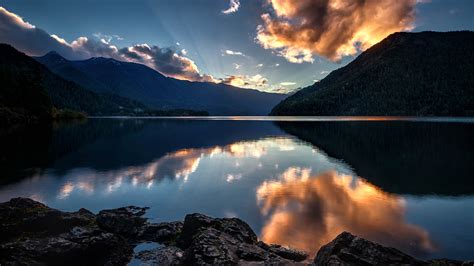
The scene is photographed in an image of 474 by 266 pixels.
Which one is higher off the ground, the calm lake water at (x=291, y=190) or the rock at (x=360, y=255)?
the rock at (x=360, y=255)

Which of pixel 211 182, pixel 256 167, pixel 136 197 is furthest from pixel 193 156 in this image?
pixel 136 197

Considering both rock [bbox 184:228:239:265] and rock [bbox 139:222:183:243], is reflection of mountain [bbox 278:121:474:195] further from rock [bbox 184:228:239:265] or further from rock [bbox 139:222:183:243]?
rock [bbox 139:222:183:243]

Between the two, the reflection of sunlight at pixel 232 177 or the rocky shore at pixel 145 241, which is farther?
the reflection of sunlight at pixel 232 177

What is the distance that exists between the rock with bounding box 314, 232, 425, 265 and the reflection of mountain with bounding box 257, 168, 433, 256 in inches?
133

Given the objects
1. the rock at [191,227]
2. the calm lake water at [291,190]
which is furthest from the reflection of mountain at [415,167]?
the rock at [191,227]

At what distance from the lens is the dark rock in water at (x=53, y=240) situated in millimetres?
12508

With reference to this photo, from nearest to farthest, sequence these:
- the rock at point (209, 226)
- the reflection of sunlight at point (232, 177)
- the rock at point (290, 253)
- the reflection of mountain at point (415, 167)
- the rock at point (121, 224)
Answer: the rock at point (290, 253), the rock at point (209, 226), the rock at point (121, 224), the reflection of mountain at point (415, 167), the reflection of sunlight at point (232, 177)

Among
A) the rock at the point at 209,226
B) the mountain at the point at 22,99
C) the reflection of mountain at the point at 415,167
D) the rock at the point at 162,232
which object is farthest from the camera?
the mountain at the point at 22,99

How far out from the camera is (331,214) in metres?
21.8

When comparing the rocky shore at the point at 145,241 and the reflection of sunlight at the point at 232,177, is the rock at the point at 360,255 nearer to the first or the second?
the rocky shore at the point at 145,241

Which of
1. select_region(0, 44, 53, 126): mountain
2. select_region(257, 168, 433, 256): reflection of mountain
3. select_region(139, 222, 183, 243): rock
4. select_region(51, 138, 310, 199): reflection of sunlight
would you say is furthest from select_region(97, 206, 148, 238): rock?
select_region(0, 44, 53, 126): mountain

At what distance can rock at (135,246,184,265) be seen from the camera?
45.5 feet

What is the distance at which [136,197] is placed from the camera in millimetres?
26562

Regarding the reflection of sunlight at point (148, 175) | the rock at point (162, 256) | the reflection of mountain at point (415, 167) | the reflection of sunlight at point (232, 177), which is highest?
the rock at point (162, 256)
